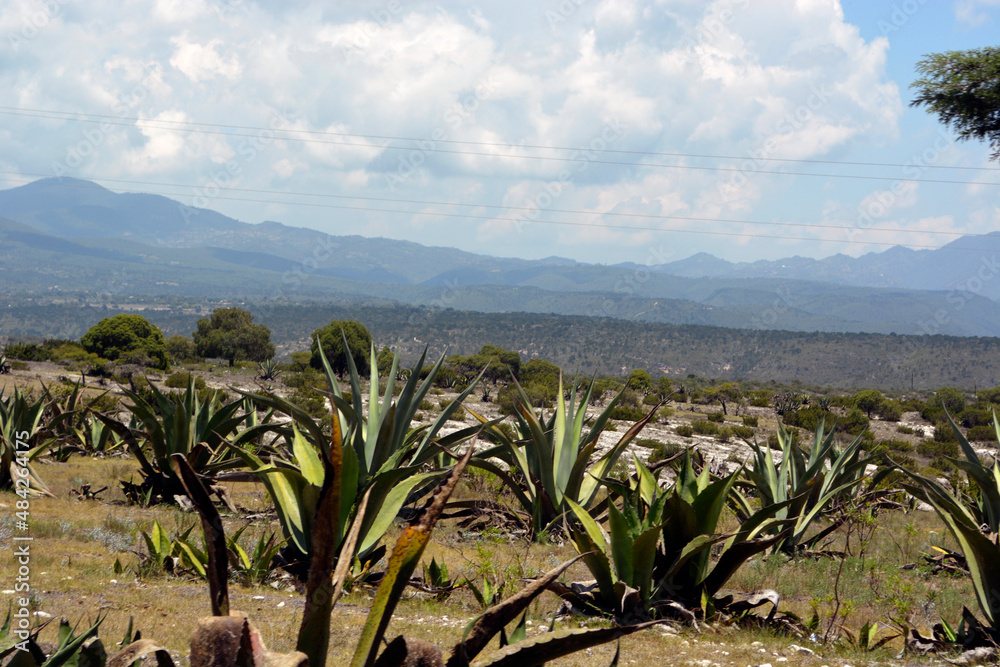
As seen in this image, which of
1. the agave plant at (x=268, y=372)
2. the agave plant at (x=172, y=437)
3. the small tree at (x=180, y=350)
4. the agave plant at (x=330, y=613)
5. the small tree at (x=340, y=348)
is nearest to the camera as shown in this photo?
the agave plant at (x=330, y=613)

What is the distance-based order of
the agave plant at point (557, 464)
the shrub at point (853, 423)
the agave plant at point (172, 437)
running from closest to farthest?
the agave plant at point (557, 464) < the agave plant at point (172, 437) < the shrub at point (853, 423)

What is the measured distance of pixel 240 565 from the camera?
473cm

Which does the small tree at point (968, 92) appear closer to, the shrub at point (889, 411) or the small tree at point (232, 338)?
the shrub at point (889, 411)

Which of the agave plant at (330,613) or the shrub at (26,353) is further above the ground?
the agave plant at (330,613)

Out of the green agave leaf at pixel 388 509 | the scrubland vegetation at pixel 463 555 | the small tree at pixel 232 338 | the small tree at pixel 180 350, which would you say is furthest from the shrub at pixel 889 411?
the small tree at pixel 180 350

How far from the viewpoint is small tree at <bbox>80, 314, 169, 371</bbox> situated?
33.6 metres

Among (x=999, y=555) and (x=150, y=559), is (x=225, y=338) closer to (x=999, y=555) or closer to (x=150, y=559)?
(x=150, y=559)

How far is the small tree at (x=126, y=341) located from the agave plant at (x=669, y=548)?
33.3 m

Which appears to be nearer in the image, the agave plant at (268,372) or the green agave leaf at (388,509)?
the green agave leaf at (388,509)

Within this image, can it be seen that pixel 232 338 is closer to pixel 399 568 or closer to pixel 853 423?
pixel 853 423

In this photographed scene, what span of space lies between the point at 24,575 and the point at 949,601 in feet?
21.5

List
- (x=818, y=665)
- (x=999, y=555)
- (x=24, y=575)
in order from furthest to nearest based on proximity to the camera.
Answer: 1. (x=999, y=555)
2. (x=818, y=665)
3. (x=24, y=575)

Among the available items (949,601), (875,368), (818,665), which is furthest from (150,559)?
(875,368)

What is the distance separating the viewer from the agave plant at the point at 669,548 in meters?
4.12
